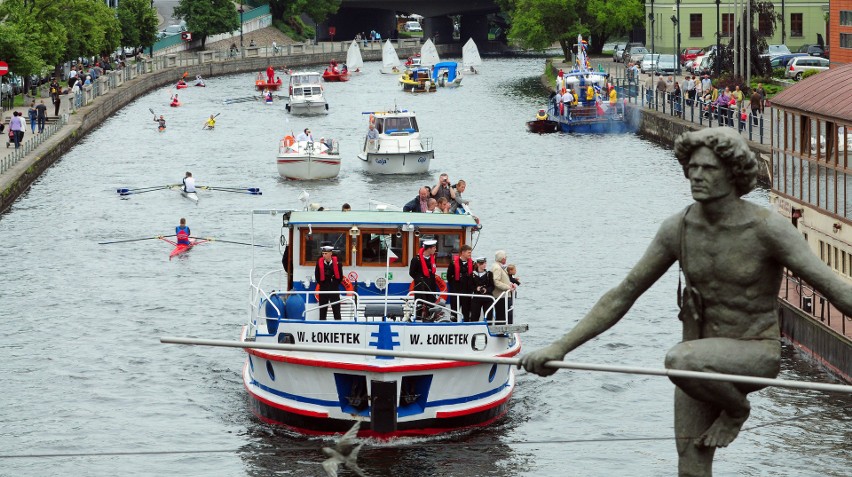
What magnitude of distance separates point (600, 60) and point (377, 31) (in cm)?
6463

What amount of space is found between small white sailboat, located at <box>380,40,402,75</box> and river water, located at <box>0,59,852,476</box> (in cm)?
5806

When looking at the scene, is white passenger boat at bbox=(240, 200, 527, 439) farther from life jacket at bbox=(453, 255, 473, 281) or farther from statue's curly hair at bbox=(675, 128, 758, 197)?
statue's curly hair at bbox=(675, 128, 758, 197)

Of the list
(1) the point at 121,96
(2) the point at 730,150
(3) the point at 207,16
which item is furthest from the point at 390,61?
(2) the point at 730,150

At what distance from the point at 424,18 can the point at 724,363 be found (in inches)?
6928

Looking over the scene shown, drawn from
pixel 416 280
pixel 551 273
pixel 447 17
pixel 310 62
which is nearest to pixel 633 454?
pixel 416 280

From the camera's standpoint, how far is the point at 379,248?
101ft

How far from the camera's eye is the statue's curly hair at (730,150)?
26.7 feet

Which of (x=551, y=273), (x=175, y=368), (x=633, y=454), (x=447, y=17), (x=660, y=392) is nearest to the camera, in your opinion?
(x=633, y=454)

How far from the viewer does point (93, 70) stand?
105938mm

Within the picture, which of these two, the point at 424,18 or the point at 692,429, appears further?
the point at 424,18

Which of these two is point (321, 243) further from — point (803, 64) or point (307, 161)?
point (803, 64)

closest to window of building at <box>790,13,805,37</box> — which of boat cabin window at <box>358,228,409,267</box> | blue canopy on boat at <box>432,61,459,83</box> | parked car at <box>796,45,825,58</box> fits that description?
Result: parked car at <box>796,45,825,58</box>

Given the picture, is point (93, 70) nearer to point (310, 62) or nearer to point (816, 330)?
point (310, 62)

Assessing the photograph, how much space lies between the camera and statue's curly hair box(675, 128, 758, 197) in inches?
321
